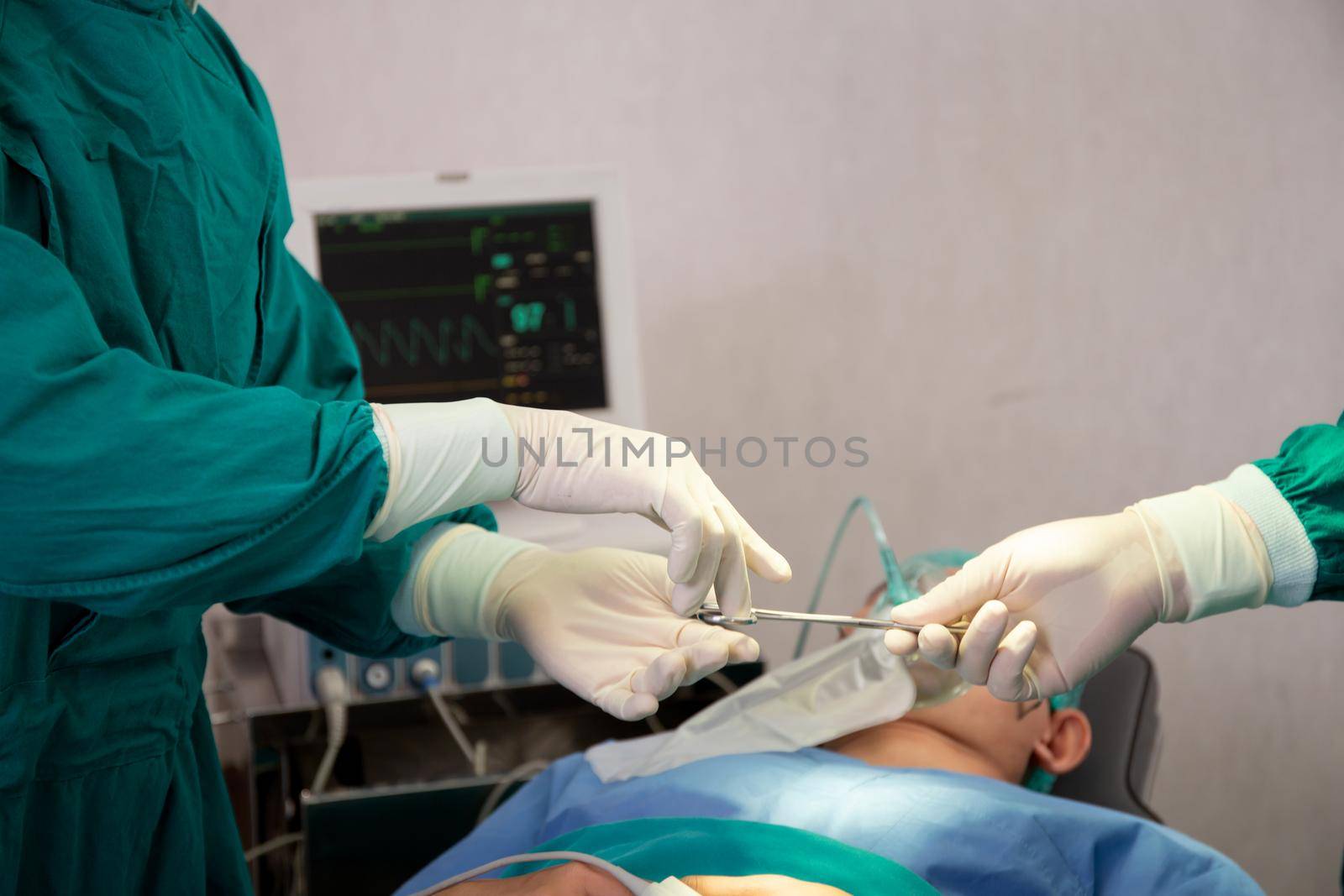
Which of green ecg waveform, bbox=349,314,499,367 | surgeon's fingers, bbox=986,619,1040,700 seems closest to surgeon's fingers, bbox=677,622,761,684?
surgeon's fingers, bbox=986,619,1040,700

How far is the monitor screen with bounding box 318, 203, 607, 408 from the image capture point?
→ 1844 millimetres

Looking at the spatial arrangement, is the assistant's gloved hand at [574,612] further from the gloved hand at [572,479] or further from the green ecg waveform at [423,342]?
the green ecg waveform at [423,342]

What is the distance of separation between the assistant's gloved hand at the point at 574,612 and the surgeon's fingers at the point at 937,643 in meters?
0.16

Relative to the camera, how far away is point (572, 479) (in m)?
0.99

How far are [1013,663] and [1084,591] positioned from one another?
0.11 meters

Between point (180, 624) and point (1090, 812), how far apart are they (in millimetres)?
997

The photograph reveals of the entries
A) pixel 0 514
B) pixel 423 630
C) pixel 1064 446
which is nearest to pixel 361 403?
pixel 0 514

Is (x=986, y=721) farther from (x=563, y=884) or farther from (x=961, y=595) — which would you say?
(x=563, y=884)

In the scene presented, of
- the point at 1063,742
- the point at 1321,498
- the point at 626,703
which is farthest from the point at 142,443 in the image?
the point at 1063,742

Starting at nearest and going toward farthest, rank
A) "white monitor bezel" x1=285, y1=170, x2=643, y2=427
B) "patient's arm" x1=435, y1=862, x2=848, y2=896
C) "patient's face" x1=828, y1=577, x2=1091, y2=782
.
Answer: "patient's arm" x1=435, y1=862, x2=848, y2=896 → "patient's face" x1=828, y1=577, x2=1091, y2=782 → "white monitor bezel" x1=285, y1=170, x2=643, y2=427

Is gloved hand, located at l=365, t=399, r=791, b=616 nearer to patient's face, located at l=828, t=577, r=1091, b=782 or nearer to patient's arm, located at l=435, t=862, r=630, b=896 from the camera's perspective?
patient's arm, located at l=435, t=862, r=630, b=896

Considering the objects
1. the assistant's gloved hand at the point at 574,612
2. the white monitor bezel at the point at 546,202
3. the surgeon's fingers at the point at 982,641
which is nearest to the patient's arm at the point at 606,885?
the assistant's gloved hand at the point at 574,612

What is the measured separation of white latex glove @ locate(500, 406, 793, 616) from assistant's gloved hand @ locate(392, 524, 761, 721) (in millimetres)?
68

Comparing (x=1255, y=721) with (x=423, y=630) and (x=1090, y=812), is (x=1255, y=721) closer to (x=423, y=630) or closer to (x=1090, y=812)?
(x=1090, y=812)
